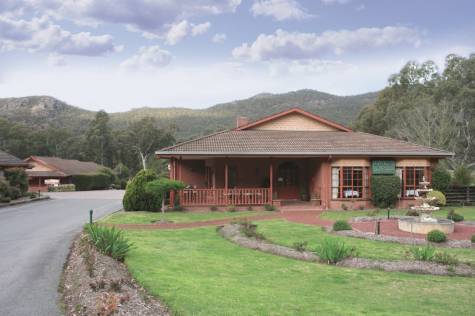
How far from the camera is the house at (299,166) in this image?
22188 millimetres

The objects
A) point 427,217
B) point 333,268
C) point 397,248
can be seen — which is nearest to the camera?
point 333,268

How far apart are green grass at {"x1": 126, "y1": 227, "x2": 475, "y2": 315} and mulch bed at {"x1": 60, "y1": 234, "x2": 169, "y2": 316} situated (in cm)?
32

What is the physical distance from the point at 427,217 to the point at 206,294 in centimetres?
1034

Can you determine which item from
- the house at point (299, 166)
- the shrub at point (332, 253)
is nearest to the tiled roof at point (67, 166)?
the house at point (299, 166)

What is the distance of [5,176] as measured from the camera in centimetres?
3372

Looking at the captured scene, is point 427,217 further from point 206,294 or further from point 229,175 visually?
point 229,175

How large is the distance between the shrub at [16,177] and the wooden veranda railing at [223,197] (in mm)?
17808

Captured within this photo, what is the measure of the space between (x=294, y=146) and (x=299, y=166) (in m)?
2.96

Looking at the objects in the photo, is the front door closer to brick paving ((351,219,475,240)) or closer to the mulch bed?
brick paving ((351,219,475,240))

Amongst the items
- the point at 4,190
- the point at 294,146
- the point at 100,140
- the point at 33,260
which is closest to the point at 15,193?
the point at 4,190

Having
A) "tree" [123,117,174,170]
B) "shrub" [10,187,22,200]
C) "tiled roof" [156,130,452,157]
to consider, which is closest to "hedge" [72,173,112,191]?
"tree" [123,117,174,170]

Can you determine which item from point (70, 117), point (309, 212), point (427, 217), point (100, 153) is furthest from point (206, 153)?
point (70, 117)

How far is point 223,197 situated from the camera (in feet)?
74.3

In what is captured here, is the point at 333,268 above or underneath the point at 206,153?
underneath
